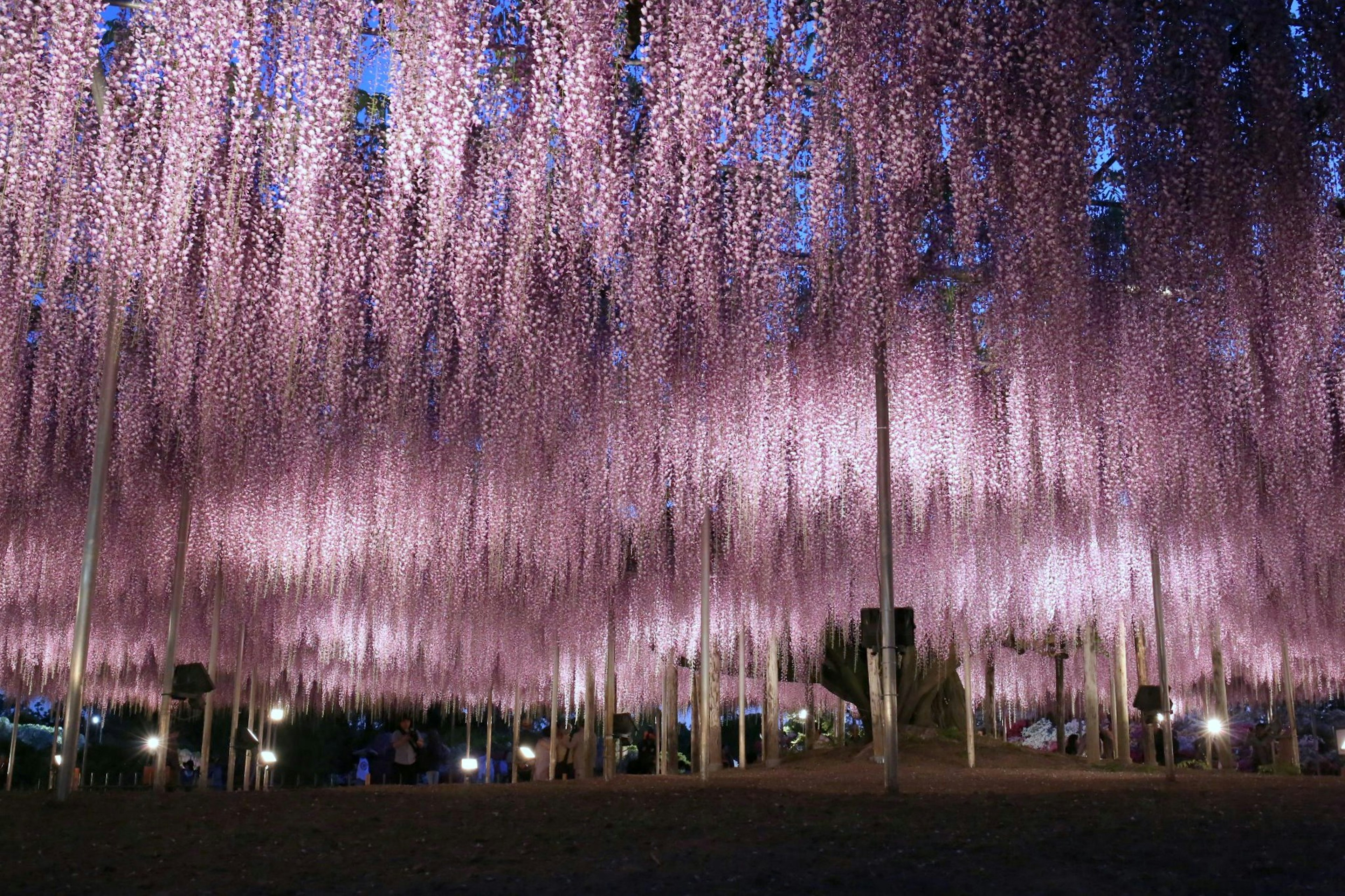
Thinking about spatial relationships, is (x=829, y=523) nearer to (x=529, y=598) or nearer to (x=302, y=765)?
(x=529, y=598)

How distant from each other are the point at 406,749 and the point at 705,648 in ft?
24.1

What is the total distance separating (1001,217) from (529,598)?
40.8 feet

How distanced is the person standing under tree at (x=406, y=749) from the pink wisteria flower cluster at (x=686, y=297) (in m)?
2.23

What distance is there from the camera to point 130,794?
8023 mm

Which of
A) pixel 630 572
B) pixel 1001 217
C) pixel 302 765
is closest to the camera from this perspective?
pixel 1001 217

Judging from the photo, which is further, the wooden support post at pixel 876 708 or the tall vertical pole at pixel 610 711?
the wooden support post at pixel 876 708

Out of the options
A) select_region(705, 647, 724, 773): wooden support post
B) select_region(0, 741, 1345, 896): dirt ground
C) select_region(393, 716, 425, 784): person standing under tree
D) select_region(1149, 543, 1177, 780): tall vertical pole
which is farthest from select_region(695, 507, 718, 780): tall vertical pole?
select_region(393, 716, 425, 784): person standing under tree

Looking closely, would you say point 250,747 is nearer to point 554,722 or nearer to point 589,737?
point 554,722

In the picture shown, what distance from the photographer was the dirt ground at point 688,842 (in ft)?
14.8

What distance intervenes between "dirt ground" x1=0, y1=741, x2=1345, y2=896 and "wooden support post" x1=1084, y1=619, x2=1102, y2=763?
9357 millimetres

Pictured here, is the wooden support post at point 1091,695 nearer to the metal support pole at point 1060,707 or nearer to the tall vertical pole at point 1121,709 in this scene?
the tall vertical pole at point 1121,709

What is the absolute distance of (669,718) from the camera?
2009cm

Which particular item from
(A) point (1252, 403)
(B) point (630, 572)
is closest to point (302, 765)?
(B) point (630, 572)

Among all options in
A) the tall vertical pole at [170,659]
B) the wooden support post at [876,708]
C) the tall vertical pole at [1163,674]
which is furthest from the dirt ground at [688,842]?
the wooden support post at [876,708]
